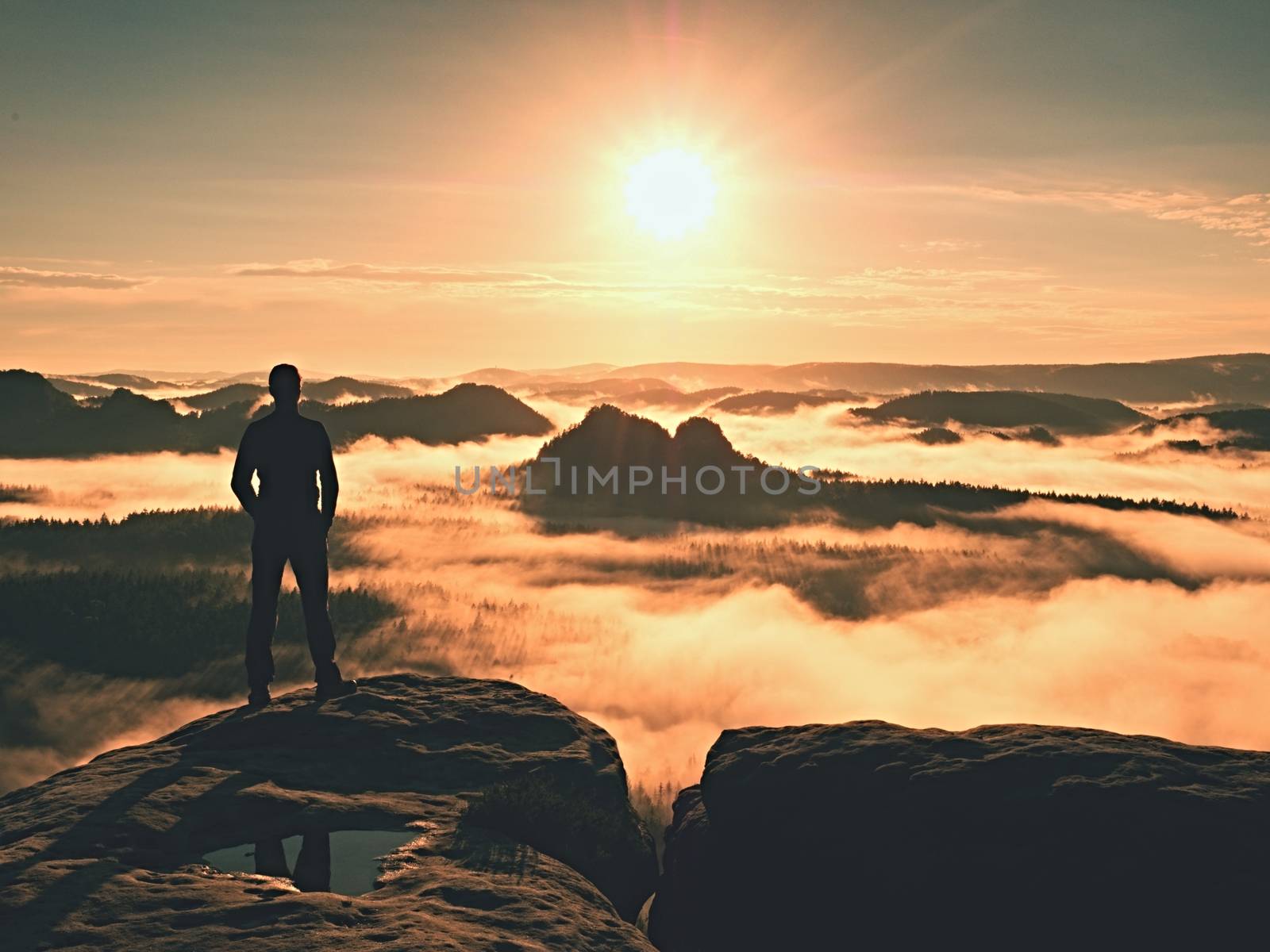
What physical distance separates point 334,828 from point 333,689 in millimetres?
3781

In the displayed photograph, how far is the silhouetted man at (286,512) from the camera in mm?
11742

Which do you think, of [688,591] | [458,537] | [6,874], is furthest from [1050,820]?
[458,537]

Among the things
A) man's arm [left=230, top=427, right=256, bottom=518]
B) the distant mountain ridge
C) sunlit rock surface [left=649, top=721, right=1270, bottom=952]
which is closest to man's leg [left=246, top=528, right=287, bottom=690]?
man's arm [left=230, top=427, right=256, bottom=518]

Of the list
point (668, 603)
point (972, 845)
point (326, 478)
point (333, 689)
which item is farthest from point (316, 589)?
point (668, 603)

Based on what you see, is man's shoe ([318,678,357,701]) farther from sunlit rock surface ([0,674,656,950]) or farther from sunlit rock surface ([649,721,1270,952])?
sunlit rock surface ([649,721,1270,952])

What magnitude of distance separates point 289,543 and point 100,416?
19457 centimetres

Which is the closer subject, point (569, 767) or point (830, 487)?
point (569, 767)

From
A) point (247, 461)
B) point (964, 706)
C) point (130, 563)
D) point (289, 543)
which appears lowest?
point (964, 706)

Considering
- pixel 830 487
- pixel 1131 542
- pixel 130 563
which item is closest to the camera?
pixel 130 563

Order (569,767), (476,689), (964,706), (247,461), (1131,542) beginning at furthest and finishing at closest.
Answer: (1131,542)
(964,706)
(476,689)
(247,461)
(569,767)

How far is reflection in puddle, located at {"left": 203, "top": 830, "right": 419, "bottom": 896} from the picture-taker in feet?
25.0

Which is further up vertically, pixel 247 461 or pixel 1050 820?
pixel 247 461

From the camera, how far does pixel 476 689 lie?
13.2 meters

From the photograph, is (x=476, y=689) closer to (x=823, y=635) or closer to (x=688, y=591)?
(x=823, y=635)
